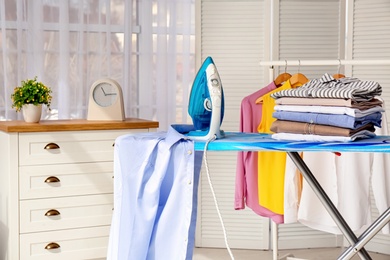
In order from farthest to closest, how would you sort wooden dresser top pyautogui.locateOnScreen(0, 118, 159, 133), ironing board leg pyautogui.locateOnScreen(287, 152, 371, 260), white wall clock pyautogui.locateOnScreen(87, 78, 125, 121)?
1. white wall clock pyautogui.locateOnScreen(87, 78, 125, 121)
2. wooden dresser top pyautogui.locateOnScreen(0, 118, 159, 133)
3. ironing board leg pyautogui.locateOnScreen(287, 152, 371, 260)

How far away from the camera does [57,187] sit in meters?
3.75

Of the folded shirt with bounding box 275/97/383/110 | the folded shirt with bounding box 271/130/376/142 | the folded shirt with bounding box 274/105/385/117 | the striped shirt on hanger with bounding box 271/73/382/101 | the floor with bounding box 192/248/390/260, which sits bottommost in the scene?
the floor with bounding box 192/248/390/260

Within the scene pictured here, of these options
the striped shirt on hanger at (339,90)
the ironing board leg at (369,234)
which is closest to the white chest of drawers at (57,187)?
the striped shirt on hanger at (339,90)

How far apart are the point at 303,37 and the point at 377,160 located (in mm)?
1200

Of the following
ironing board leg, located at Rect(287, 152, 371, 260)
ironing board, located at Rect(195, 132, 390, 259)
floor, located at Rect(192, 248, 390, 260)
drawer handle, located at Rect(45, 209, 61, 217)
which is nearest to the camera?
ironing board, located at Rect(195, 132, 390, 259)

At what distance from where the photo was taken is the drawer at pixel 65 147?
12.0 feet

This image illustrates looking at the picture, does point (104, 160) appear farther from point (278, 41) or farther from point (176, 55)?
point (278, 41)

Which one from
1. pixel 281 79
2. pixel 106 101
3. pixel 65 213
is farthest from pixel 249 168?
pixel 65 213

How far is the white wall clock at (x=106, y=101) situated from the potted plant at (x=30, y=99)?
1.01 feet

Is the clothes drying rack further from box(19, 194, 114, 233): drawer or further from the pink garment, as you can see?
box(19, 194, 114, 233): drawer

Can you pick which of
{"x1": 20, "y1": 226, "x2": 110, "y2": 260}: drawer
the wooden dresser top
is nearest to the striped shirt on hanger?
the wooden dresser top

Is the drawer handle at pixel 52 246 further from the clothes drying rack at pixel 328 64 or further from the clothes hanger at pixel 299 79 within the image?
the clothes hanger at pixel 299 79

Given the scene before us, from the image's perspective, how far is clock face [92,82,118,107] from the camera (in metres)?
A: 4.04

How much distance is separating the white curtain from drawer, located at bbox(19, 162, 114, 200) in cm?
58
